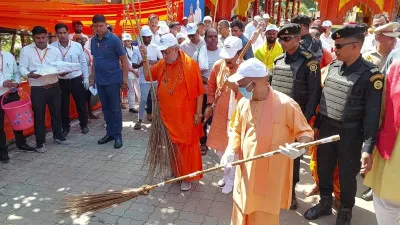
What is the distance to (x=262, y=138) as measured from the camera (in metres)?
2.69

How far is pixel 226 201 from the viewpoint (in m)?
4.22

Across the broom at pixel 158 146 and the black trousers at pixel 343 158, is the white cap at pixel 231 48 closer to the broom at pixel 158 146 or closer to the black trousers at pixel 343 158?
the broom at pixel 158 146

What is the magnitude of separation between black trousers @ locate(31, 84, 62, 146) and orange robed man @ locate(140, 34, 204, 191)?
2.25 m

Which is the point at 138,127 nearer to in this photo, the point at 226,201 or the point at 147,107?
the point at 147,107

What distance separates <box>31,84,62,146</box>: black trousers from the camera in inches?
215

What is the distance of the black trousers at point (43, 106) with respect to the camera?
5473 mm

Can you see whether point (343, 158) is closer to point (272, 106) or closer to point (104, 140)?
point (272, 106)

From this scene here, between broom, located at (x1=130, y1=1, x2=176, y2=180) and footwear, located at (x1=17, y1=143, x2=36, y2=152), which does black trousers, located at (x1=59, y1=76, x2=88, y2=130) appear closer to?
footwear, located at (x1=17, y1=143, x2=36, y2=152)

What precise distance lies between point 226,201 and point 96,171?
2048 millimetres

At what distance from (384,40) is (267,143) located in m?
2.34

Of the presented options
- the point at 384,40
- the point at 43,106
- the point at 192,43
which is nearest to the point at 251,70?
the point at 384,40

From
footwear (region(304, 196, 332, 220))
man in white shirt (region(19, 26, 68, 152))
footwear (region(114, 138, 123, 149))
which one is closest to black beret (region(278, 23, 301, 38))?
footwear (region(304, 196, 332, 220))

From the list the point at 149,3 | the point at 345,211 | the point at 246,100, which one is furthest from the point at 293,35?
the point at 149,3

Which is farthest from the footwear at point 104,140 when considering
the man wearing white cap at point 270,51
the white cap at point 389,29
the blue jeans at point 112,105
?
the white cap at point 389,29
